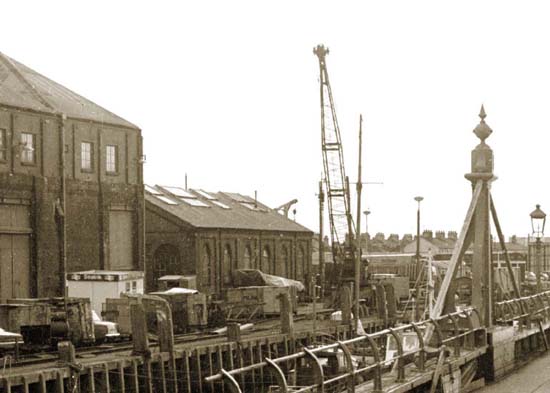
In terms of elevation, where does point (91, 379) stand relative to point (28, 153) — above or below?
below

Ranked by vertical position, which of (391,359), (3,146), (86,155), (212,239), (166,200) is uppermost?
(86,155)

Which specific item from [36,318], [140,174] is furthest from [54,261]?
[36,318]

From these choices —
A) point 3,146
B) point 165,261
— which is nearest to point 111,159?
point 3,146

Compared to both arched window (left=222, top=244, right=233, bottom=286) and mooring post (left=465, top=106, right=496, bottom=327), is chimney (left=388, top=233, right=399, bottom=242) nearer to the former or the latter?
arched window (left=222, top=244, right=233, bottom=286)

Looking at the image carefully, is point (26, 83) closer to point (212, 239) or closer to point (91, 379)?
point (212, 239)

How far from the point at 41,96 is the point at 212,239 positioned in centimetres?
1496

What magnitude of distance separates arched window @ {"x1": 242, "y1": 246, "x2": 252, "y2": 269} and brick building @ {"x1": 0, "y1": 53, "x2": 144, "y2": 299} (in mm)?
11261

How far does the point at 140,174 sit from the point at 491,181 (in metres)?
30.3

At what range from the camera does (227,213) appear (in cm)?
5959

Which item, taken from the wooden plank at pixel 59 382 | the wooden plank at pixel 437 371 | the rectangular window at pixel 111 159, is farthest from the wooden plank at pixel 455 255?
the rectangular window at pixel 111 159

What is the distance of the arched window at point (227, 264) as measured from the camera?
5522 centimetres

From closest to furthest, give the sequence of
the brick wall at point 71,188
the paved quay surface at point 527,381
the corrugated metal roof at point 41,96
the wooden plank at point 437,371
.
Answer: the wooden plank at point 437,371 < the paved quay surface at point 527,381 < the brick wall at point 71,188 < the corrugated metal roof at point 41,96

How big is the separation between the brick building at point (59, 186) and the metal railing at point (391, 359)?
Result: 67.6 ft

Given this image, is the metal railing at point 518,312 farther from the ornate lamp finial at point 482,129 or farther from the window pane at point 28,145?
the window pane at point 28,145
